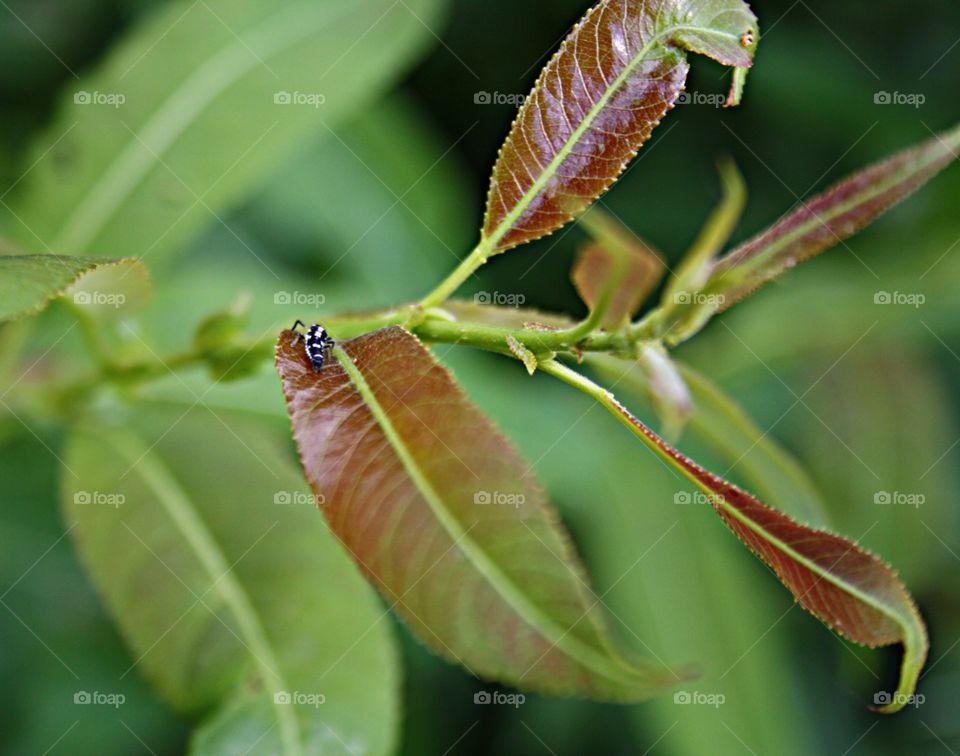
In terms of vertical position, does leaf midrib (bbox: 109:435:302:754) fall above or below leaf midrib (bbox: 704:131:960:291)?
below

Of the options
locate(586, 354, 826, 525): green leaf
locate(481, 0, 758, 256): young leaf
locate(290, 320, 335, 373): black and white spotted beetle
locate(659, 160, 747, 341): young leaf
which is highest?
locate(481, 0, 758, 256): young leaf

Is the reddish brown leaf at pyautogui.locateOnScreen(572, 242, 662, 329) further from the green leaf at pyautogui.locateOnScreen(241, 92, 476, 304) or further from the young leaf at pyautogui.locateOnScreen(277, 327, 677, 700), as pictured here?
the green leaf at pyautogui.locateOnScreen(241, 92, 476, 304)

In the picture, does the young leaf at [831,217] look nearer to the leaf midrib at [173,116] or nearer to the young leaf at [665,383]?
the young leaf at [665,383]

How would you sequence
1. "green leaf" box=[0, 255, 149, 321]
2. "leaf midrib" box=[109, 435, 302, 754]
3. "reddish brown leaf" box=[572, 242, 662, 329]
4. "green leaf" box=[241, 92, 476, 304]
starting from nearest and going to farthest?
"green leaf" box=[0, 255, 149, 321]
"reddish brown leaf" box=[572, 242, 662, 329]
"leaf midrib" box=[109, 435, 302, 754]
"green leaf" box=[241, 92, 476, 304]

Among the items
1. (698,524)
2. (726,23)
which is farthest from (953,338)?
(726,23)

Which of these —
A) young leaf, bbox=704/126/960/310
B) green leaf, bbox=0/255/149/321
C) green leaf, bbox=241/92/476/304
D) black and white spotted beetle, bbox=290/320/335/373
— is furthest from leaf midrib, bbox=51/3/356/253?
young leaf, bbox=704/126/960/310

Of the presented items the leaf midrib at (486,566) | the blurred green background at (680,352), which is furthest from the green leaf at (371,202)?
the leaf midrib at (486,566)

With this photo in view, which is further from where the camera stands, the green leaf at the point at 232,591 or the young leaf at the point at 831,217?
the green leaf at the point at 232,591
